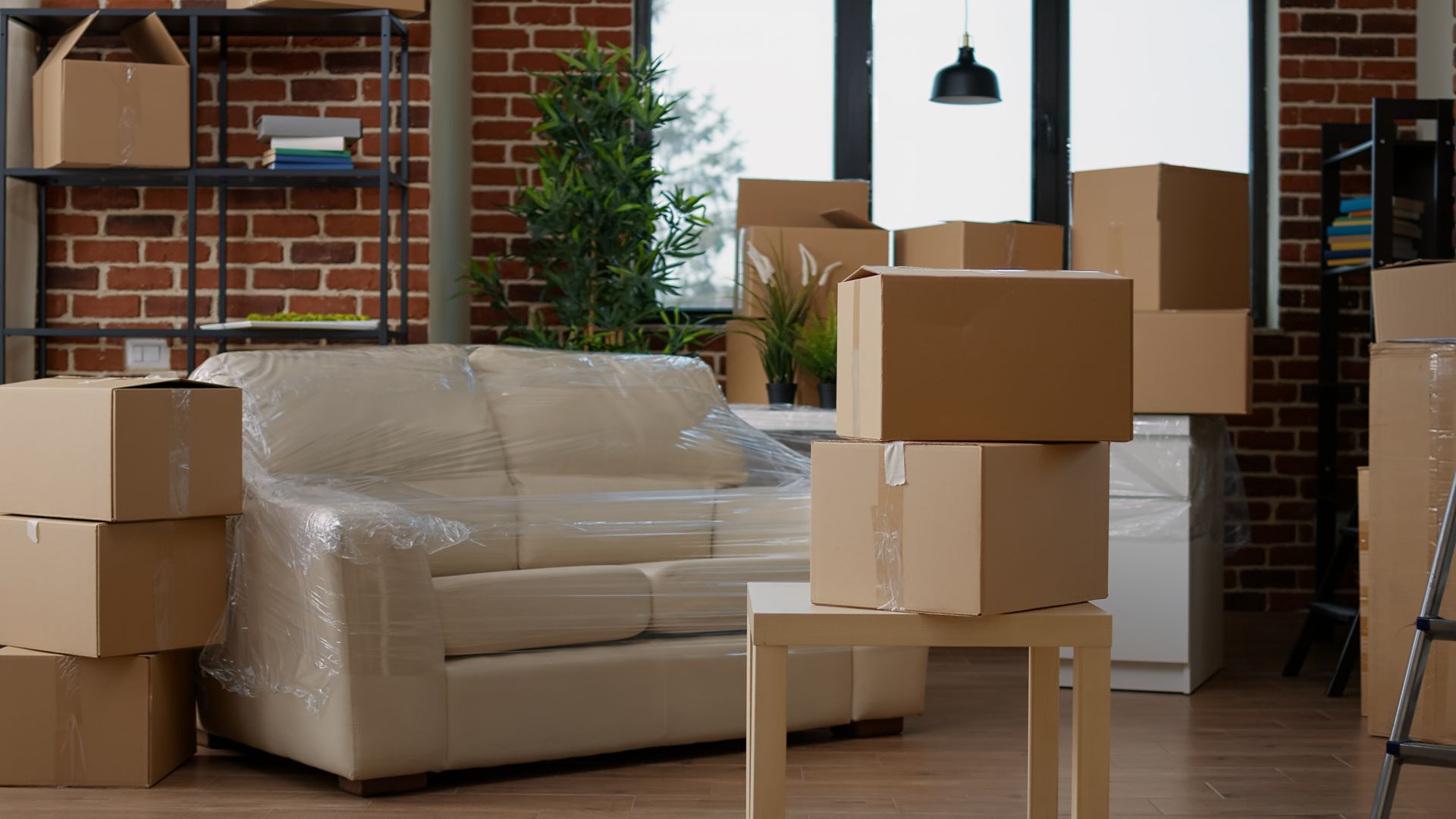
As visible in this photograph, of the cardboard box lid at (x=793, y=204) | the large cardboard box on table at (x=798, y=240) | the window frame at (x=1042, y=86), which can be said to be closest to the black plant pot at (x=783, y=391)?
the large cardboard box on table at (x=798, y=240)

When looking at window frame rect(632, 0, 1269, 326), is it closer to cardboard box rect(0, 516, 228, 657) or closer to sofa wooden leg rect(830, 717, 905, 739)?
sofa wooden leg rect(830, 717, 905, 739)

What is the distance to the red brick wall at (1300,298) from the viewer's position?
14.0ft

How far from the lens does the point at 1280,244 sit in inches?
169

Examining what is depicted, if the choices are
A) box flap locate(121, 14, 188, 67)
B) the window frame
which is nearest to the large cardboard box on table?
the window frame

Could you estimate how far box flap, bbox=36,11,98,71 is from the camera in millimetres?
3295

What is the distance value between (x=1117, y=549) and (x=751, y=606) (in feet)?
6.07

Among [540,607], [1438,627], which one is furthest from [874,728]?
[1438,627]

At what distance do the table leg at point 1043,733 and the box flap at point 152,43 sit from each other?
254 centimetres

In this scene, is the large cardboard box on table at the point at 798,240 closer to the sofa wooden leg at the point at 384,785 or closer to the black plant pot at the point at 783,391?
the black plant pot at the point at 783,391

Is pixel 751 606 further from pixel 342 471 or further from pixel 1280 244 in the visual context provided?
pixel 1280 244

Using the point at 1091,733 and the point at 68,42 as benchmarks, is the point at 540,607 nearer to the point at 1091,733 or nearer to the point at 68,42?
the point at 1091,733

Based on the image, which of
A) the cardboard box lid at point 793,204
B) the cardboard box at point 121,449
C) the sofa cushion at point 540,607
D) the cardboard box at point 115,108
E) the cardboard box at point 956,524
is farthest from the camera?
the cardboard box lid at point 793,204

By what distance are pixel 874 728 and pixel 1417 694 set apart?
1119 mm

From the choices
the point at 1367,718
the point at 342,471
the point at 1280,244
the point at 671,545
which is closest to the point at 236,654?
the point at 342,471
